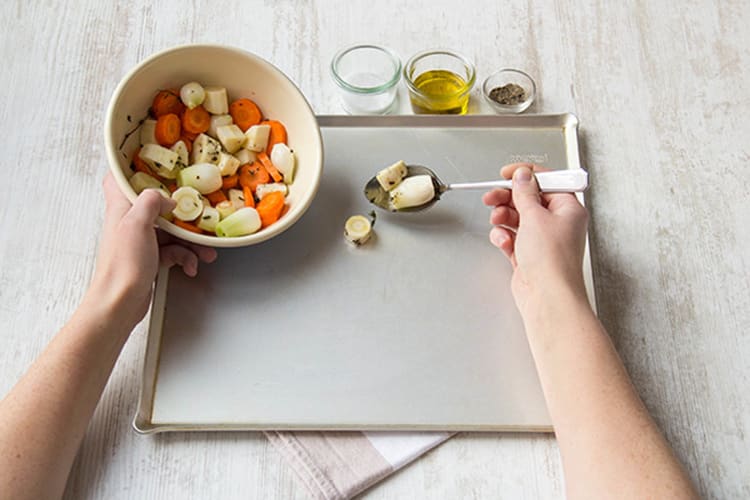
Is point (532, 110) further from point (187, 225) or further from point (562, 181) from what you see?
point (187, 225)

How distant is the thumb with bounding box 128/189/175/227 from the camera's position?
2.88 feet

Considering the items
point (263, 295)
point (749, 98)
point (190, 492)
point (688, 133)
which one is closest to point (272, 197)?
point (263, 295)

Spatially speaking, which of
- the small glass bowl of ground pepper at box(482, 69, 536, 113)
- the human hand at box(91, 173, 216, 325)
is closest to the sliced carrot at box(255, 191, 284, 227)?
the human hand at box(91, 173, 216, 325)

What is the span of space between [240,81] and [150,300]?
1.06 ft

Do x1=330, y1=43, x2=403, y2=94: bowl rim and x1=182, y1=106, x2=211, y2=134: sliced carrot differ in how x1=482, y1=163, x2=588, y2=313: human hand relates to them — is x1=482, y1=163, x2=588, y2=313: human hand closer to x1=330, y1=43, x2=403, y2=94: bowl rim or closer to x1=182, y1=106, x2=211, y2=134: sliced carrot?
x1=330, y1=43, x2=403, y2=94: bowl rim

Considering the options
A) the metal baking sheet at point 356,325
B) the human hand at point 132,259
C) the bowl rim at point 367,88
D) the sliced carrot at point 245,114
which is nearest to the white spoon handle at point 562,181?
the metal baking sheet at point 356,325

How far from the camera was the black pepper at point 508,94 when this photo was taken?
1.13 m

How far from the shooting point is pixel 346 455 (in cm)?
90

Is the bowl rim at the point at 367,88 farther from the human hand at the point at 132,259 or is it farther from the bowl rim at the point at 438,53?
the human hand at the point at 132,259

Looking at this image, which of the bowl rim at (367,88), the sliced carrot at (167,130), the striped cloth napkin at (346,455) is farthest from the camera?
the bowl rim at (367,88)

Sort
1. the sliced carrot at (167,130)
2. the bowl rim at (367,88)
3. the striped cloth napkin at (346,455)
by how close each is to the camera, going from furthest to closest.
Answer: the bowl rim at (367,88) → the sliced carrot at (167,130) → the striped cloth napkin at (346,455)

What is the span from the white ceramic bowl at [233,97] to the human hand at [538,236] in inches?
9.7

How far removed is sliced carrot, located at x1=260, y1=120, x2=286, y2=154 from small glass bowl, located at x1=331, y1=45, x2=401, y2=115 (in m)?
0.13

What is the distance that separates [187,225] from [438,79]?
1.48 ft
